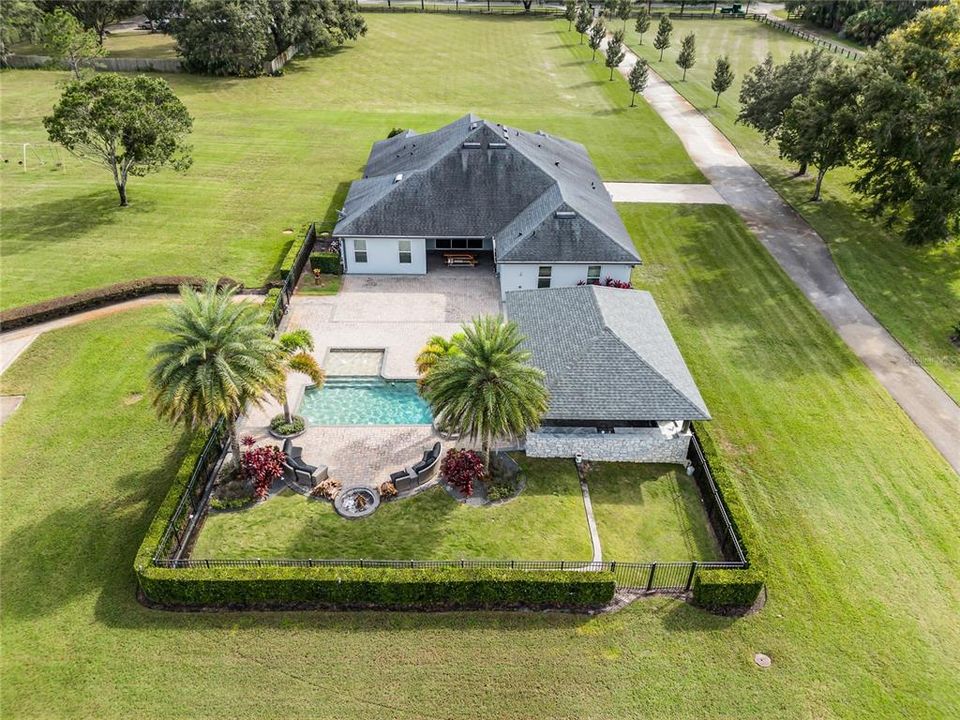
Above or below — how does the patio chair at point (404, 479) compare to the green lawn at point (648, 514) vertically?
above

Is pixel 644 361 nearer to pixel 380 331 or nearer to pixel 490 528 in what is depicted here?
pixel 490 528

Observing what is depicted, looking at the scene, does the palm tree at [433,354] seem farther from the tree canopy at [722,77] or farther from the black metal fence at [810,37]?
the black metal fence at [810,37]

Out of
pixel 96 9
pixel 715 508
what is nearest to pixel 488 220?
pixel 715 508

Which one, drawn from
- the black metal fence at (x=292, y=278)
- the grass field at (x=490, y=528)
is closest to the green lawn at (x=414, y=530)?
the grass field at (x=490, y=528)

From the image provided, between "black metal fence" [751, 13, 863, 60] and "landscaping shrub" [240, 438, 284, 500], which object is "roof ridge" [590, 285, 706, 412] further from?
"black metal fence" [751, 13, 863, 60]

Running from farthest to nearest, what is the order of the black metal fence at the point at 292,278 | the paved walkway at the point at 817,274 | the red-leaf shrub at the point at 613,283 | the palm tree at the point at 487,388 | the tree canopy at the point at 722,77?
the tree canopy at the point at 722,77 < the red-leaf shrub at the point at 613,283 < the black metal fence at the point at 292,278 < the paved walkway at the point at 817,274 < the palm tree at the point at 487,388

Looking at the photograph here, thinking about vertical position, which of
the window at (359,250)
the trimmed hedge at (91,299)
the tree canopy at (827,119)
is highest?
the tree canopy at (827,119)

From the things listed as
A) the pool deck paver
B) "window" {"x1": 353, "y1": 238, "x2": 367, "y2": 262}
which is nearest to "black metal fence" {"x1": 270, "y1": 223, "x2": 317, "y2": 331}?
the pool deck paver
